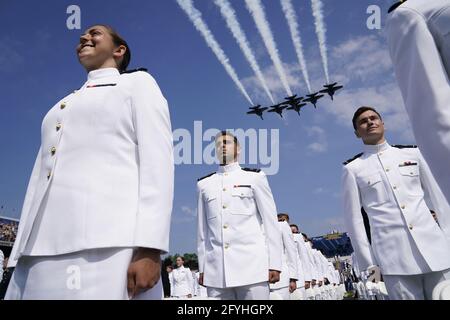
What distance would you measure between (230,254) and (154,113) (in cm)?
277

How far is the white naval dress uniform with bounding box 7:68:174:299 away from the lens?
74.5 inches

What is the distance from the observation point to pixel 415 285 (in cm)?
367

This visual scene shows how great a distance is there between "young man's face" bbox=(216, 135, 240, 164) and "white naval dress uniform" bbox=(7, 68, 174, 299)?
299cm

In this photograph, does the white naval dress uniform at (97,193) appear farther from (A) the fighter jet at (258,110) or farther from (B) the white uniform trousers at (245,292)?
(A) the fighter jet at (258,110)

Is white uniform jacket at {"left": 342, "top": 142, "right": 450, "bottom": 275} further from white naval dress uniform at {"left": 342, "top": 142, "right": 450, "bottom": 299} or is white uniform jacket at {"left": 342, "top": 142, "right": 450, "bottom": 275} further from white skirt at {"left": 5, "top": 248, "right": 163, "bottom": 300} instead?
white skirt at {"left": 5, "top": 248, "right": 163, "bottom": 300}

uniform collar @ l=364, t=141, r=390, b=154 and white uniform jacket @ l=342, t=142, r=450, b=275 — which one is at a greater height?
uniform collar @ l=364, t=141, r=390, b=154

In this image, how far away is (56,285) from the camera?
1.85 metres

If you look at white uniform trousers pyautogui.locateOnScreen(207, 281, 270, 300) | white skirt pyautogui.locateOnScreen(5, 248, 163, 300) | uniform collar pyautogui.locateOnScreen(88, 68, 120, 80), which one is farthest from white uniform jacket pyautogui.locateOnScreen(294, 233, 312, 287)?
white skirt pyautogui.locateOnScreen(5, 248, 163, 300)

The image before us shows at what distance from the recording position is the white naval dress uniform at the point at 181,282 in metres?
20.7

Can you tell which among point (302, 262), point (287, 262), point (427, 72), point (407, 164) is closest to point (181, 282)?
point (302, 262)

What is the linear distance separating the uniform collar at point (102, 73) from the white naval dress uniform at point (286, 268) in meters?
6.38

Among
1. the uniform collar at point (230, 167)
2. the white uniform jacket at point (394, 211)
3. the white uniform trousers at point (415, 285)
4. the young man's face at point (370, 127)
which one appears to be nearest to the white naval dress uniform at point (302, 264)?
the uniform collar at point (230, 167)

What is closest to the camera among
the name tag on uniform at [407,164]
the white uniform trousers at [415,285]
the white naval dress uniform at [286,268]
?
the white uniform trousers at [415,285]
